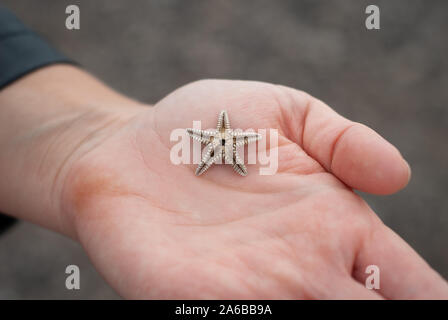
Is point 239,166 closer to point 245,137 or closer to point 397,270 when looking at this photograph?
point 245,137

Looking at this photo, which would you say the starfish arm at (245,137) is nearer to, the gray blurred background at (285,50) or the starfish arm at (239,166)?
the starfish arm at (239,166)

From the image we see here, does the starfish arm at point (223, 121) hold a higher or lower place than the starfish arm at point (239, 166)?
higher

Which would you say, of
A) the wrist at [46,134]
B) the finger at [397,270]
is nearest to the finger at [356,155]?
the finger at [397,270]

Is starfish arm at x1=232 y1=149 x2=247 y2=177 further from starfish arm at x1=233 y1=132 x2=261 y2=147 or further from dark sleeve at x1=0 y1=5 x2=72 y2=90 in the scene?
dark sleeve at x1=0 y1=5 x2=72 y2=90

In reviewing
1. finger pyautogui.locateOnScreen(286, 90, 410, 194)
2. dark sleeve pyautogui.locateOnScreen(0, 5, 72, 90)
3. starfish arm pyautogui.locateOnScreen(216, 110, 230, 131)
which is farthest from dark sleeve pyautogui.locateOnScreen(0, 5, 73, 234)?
finger pyautogui.locateOnScreen(286, 90, 410, 194)

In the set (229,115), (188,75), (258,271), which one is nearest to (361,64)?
(188,75)

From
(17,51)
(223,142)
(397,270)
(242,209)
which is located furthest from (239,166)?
(17,51)

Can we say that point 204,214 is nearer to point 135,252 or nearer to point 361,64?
point 135,252

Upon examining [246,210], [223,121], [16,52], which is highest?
[16,52]
